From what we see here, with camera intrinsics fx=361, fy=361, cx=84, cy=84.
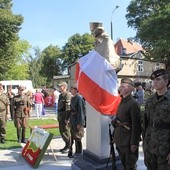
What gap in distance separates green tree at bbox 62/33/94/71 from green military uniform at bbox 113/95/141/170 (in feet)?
206

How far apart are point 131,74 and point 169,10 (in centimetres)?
2699

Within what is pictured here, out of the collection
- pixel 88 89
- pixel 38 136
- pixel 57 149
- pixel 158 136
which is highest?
pixel 88 89

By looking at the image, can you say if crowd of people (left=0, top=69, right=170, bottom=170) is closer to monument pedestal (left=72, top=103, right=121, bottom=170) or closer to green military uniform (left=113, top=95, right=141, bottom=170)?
green military uniform (left=113, top=95, right=141, bottom=170)

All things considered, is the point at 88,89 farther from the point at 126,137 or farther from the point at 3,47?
the point at 3,47

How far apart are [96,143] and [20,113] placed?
487cm

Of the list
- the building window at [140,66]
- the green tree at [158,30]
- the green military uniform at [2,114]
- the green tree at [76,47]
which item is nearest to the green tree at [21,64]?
the green tree at [76,47]

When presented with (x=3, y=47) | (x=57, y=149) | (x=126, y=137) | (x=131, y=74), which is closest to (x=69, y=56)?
(x=131, y=74)

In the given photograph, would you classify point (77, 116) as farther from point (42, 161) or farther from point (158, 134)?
point (158, 134)

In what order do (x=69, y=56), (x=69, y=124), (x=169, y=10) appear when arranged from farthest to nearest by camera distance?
(x=69, y=56) → (x=169, y=10) → (x=69, y=124)

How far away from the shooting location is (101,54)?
6852mm

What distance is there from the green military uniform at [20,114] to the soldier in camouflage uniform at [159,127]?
7036 millimetres

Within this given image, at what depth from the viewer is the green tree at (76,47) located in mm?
68062

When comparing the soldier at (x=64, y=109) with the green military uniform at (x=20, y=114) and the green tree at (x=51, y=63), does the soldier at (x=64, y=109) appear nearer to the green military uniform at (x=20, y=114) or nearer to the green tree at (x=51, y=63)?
the green military uniform at (x=20, y=114)

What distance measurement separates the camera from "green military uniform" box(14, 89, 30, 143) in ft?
36.3
